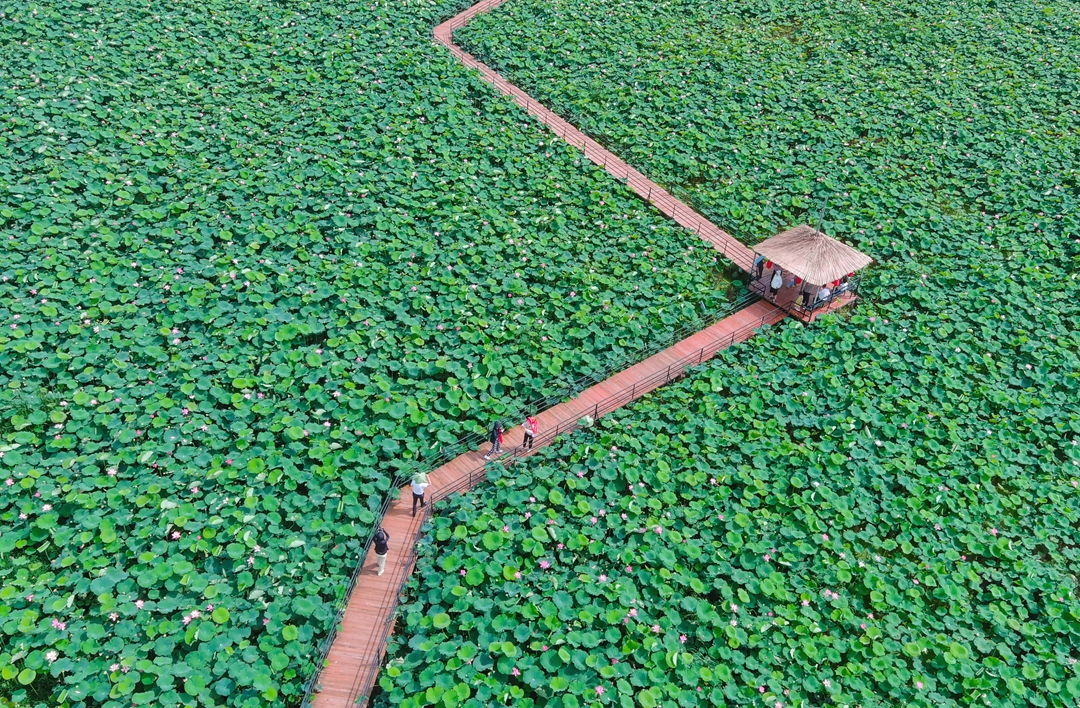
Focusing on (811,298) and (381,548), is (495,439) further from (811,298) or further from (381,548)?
(811,298)

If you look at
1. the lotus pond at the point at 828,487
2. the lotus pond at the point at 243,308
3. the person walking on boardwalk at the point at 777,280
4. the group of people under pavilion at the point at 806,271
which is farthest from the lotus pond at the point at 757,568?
the person walking on boardwalk at the point at 777,280

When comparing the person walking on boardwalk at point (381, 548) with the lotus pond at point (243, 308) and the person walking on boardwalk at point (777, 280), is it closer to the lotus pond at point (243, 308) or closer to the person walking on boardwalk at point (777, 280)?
the lotus pond at point (243, 308)

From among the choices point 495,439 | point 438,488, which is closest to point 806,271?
point 495,439

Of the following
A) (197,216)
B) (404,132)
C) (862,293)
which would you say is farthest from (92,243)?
(862,293)

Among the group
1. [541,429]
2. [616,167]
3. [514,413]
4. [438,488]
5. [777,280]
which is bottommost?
[438,488]

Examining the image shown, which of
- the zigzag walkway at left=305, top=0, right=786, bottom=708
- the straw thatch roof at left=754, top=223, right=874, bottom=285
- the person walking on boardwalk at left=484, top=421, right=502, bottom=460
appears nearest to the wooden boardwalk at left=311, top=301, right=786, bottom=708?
the zigzag walkway at left=305, top=0, right=786, bottom=708

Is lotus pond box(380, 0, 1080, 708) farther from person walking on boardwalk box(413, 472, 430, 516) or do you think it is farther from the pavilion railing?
person walking on boardwalk box(413, 472, 430, 516)

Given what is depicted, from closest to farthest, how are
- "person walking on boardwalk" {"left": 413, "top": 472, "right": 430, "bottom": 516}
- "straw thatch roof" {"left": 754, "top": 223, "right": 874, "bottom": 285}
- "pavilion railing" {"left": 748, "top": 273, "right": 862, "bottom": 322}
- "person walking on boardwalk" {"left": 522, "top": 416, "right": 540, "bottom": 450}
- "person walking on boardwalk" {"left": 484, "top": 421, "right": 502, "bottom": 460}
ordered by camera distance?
"person walking on boardwalk" {"left": 413, "top": 472, "right": 430, "bottom": 516}
"person walking on boardwalk" {"left": 484, "top": 421, "right": 502, "bottom": 460}
"person walking on boardwalk" {"left": 522, "top": 416, "right": 540, "bottom": 450}
"straw thatch roof" {"left": 754, "top": 223, "right": 874, "bottom": 285}
"pavilion railing" {"left": 748, "top": 273, "right": 862, "bottom": 322}
